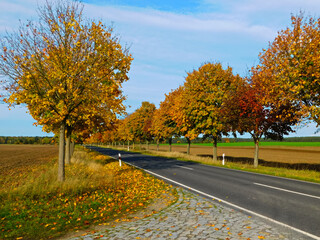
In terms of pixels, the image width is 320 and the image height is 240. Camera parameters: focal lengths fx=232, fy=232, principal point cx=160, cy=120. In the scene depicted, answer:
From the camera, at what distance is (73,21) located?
32.1 feet

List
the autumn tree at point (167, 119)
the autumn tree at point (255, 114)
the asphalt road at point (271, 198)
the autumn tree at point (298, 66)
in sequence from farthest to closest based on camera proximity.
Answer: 1. the autumn tree at point (167, 119)
2. the autumn tree at point (255, 114)
3. the autumn tree at point (298, 66)
4. the asphalt road at point (271, 198)

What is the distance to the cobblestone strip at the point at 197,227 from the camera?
4.90 meters

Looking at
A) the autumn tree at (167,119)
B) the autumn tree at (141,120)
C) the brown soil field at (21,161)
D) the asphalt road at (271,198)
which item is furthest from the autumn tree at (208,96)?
the autumn tree at (141,120)

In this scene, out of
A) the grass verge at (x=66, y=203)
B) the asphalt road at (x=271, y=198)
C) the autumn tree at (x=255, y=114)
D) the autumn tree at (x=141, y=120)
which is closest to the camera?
the asphalt road at (x=271, y=198)

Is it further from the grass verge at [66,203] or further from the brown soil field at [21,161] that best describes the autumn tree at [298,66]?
the brown soil field at [21,161]

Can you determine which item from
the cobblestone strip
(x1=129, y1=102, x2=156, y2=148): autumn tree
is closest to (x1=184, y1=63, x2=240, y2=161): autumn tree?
the cobblestone strip

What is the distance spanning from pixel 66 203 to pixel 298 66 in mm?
13607

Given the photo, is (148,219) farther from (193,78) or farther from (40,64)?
(193,78)

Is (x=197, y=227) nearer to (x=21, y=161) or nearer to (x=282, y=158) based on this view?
(x=21, y=161)

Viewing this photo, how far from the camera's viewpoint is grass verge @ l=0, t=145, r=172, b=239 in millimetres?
6141

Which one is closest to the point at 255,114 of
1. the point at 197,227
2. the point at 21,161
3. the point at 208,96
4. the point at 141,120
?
the point at 208,96

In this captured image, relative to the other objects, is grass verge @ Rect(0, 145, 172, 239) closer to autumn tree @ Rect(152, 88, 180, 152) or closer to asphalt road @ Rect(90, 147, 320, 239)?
asphalt road @ Rect(90, 147, 320, 239)

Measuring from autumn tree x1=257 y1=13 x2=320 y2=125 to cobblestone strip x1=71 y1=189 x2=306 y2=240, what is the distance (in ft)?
30.2

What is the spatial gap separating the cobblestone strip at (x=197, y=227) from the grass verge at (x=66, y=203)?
1.02 m
